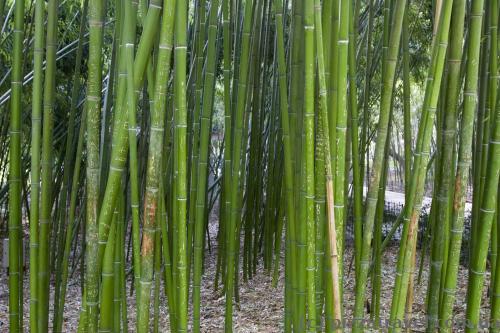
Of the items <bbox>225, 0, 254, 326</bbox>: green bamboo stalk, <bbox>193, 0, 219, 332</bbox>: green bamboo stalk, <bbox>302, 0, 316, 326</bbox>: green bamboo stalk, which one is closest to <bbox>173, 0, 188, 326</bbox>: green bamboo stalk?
<bbox>302, 0, 316, 326</bbox>: green bamboo stalk

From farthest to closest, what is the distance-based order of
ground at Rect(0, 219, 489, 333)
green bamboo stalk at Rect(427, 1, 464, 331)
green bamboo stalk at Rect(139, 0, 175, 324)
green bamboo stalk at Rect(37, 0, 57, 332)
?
ground at Rect(0, 219, 489, 333), green bamboo stalk at Rect(37, 0, 57, 332), green bamboo stalk at Rect(427, 1, 464, 331), green bamboo stalk at Rect(139, 0, 175, 324)

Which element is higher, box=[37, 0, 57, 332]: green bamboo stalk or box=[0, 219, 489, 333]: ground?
box=[37, 0, 57, 332]: green bamboo stalk

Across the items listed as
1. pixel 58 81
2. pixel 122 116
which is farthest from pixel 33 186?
pixel 58 81

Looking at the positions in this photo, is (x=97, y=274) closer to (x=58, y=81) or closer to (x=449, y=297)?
(x=449, y=297)

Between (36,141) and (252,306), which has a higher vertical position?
(36,141)

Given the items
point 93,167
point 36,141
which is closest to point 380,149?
point 93,167

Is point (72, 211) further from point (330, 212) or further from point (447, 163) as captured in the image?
point (447, 163)

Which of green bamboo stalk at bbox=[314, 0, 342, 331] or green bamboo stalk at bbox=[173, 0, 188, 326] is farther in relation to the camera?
green bamboo stalk at bbox=[314, 0, 342, 331]

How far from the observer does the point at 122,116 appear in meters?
0.99

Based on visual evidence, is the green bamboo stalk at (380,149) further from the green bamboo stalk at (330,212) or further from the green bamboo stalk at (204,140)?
the green bamboo stalk at (204,140)

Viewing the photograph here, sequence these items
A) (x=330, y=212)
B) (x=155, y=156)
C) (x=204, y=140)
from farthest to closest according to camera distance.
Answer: (x=204, y=140), (x=330, y=212), (x=155, y=156)

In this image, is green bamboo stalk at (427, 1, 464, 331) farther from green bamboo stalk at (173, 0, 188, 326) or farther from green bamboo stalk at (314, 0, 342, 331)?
green bamboo stalk at (173, 0, 188, 326)

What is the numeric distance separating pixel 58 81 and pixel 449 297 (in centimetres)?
328

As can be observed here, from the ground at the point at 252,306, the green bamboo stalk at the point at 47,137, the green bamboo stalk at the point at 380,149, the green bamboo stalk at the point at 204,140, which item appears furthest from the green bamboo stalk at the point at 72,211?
the ground at the point at 252,306
